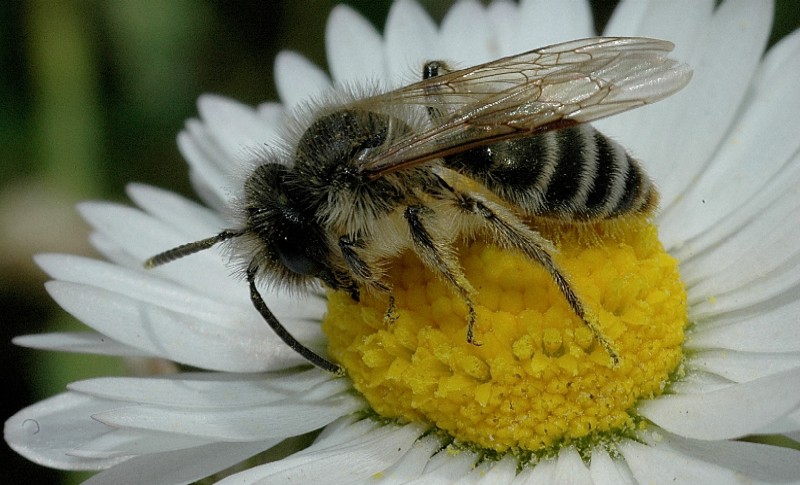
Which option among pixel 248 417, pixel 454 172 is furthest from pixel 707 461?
pixel 248 417

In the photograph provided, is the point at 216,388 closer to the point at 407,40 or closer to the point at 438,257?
the point at 438,257

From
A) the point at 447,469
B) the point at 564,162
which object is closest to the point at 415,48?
the point at 564,162

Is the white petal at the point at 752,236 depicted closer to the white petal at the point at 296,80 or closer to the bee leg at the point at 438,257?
the bee leg at the point at 438,257

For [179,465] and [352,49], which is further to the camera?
[352,49]

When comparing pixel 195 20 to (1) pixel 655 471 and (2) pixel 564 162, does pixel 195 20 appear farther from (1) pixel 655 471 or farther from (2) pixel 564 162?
(1) pixel 655 471

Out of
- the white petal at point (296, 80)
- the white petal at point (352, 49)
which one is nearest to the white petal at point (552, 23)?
the white petal at point (352, 49)

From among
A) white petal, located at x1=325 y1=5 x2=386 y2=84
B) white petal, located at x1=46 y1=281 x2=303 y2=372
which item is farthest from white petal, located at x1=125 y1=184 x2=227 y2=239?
white petal, located at x1=325 y1=5 x2=386 y2=84

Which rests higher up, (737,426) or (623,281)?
(623,281)
